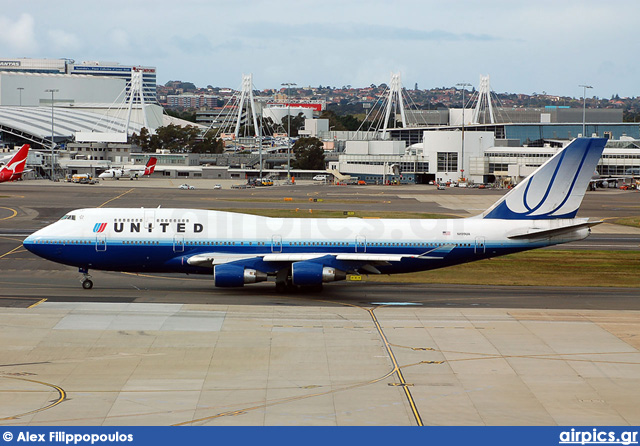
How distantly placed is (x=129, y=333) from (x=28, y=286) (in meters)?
14.3

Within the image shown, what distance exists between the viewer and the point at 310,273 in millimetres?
43250

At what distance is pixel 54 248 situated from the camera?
44.6m

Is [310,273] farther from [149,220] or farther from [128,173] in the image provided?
[128,173]

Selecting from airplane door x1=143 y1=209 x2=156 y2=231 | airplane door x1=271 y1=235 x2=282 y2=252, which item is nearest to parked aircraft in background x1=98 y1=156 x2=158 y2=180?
airplane door x1=143 y1=209 x2=156 y2=231

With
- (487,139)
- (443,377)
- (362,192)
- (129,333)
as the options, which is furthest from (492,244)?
(487,139)

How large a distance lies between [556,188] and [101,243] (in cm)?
2544

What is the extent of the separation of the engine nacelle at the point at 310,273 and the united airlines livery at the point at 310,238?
5cm

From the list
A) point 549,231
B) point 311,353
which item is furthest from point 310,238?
point 311,353

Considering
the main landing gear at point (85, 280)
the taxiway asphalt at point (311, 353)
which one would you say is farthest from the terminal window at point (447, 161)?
the main landing gear at point (85, 280)

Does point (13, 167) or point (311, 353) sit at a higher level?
point (13, 167)

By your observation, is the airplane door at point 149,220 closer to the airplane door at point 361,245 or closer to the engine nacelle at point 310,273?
Answer: the engine nacelle at point 310,273

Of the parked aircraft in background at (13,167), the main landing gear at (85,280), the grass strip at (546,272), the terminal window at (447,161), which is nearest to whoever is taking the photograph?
the main landing gear at (85,280)

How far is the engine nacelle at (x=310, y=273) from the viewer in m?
43.2
